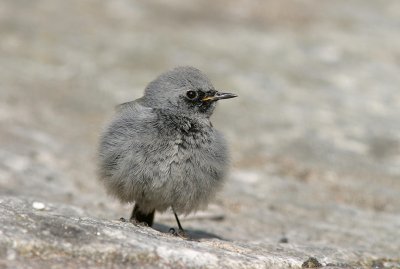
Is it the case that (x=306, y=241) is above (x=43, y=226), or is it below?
above

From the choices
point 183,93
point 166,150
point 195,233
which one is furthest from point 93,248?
point 195,233

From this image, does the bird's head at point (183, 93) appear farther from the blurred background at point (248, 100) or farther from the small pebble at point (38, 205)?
the small pebble at point (38, 205)

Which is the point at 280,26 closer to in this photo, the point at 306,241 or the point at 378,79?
the point at 378,79

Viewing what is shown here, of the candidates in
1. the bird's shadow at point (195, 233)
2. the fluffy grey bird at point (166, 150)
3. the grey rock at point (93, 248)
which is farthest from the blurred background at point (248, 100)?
the grey rock at point (93, 248)

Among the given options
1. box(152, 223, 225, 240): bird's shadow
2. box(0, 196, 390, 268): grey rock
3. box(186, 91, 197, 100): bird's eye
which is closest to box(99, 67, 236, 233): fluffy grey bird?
box(186, 91, 197, 100): bird's eye

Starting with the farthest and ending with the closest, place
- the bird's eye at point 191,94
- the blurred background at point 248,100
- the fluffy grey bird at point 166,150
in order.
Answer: the blurred background at point 248,100
the bird's eye at point 191,94
the fluffy grey bird at point 166,150

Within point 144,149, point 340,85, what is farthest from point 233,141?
point 144,149

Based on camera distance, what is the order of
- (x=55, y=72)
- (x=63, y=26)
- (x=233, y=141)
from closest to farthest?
(x=233, y=141), (x=55, y=72), (x=63, y=26)

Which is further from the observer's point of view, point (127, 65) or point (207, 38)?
point (207, 38)
